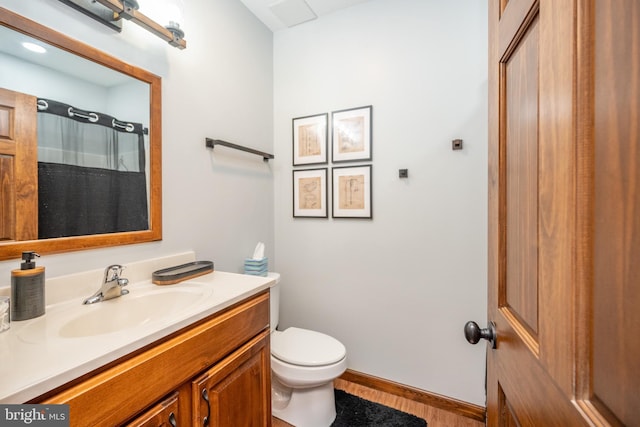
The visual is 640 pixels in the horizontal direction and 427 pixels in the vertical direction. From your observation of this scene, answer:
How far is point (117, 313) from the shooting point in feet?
3.28

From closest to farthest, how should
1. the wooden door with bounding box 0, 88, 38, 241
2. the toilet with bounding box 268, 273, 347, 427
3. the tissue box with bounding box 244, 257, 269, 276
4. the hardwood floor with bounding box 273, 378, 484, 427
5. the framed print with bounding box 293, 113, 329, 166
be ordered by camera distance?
1. the wooden door with bounding box 0, 88, 38, 241
2. the toilet with bounding box 268, 273, 347, 427
3. the hardwood floor with bounding box 273, 378, 484, 427
4. the tissue box with bounding box 244, 257, 269, 276
5. the framed print with bounding box 293, 113, 329, 166

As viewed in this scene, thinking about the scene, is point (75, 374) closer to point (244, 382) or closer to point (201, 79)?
point (244, 382)

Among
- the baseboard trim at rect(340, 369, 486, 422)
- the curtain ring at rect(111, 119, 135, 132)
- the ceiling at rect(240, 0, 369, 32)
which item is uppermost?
the ceiling at rect(240, 0, 369, 32)

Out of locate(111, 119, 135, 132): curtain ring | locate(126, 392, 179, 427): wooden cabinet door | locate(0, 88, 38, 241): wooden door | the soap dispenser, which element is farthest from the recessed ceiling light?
locate(126, 392, 179, 427): wooden cabinet door

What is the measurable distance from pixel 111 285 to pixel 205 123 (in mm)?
946

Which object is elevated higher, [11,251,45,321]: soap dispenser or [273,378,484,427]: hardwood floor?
[11,251,45,321]: soap dispenser

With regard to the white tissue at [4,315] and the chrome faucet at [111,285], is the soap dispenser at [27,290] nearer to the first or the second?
the white tissue at [4,315]

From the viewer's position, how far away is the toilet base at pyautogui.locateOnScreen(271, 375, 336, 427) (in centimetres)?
150

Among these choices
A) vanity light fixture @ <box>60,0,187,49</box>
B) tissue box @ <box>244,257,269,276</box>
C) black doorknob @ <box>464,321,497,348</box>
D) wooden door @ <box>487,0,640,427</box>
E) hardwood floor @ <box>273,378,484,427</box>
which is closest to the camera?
wooden door @ <box>487,0,640,427</box>

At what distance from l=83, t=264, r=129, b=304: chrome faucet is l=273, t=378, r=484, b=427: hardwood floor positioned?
114 centimetres

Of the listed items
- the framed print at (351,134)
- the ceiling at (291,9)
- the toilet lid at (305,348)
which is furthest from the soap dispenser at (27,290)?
the ceiling at (291,9)

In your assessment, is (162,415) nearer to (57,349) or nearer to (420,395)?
(57,349)

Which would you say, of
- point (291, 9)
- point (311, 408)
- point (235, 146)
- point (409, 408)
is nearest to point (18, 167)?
point (235, 146)

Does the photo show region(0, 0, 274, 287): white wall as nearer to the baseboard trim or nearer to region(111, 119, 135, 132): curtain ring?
region(111, 119, 135, 132): curtain ring
